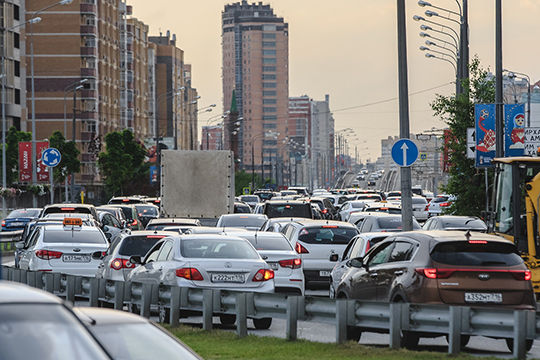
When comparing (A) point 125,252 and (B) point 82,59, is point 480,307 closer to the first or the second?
(A) point 125,252

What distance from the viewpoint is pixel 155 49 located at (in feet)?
523

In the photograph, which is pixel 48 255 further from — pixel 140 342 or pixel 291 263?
pixel 140 342

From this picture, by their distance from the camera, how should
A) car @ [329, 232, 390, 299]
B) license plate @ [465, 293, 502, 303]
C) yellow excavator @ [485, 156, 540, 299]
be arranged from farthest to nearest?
yellow excavator @ [485, 156, 540, 299] < car @ [329, 232, 390, 299] < license plate @ [465, 293, 502, 303]

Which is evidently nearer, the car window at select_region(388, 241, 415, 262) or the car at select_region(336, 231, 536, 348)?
the car at select_region(336, 231, 536, 348)

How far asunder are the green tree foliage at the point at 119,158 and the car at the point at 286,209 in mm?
51479

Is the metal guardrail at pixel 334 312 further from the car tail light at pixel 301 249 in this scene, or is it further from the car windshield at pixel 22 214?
the car windshield at pixel 22 214

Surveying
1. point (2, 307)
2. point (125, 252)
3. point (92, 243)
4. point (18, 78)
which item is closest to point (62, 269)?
point (92, 243)

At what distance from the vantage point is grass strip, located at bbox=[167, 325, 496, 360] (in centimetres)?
1120

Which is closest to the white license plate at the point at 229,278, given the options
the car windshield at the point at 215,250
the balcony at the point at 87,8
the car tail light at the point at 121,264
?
the car windshield at the point at 215,250

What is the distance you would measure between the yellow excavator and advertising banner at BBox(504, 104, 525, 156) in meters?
9.14

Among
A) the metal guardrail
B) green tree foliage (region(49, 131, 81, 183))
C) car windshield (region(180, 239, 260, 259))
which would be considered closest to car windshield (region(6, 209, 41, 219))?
green tree foliage (region(49, 131, 81, 183))

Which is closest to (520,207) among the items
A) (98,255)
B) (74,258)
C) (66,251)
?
(98,255)

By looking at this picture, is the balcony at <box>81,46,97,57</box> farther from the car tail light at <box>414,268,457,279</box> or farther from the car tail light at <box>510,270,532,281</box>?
Result: the car tail light at <box>510,270,532,281</box>

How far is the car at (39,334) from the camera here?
11.8 feet
